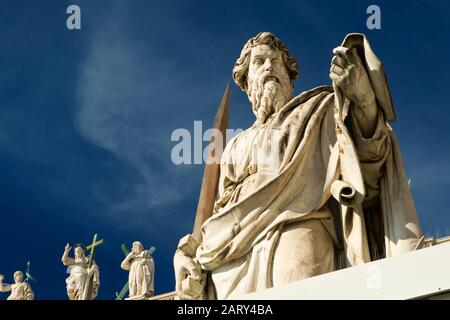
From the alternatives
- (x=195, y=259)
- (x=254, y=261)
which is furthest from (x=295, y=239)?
(x=195, y=259)

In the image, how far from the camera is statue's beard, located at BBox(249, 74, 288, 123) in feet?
30.3

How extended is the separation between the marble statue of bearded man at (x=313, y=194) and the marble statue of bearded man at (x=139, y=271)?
47.9 feet

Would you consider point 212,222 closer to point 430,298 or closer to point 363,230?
point 363,230

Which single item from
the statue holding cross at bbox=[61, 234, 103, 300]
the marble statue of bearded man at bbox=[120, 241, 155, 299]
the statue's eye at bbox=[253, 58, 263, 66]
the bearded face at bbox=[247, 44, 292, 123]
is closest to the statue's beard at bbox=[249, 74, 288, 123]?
the bearded face at bbox=[247, 44, 292, 123]

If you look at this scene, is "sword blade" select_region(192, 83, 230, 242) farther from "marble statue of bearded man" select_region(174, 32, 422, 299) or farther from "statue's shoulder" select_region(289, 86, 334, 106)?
"statue's shoulder" select_region(289, 86, 334, 106)

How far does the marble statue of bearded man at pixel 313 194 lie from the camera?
7.68 metres

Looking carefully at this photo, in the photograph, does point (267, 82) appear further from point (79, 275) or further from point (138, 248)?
point (79, 275)

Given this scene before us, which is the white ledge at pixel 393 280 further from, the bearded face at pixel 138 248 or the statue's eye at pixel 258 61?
the bearded face at pixel 138 248

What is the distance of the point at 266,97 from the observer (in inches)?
364

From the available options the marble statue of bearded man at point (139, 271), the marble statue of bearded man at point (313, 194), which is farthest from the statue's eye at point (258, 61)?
the marble statue of bearded man at point (139, 271)

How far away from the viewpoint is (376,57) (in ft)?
25.0

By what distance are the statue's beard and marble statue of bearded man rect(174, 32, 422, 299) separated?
0.03 m

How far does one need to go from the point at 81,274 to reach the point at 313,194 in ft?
58.9

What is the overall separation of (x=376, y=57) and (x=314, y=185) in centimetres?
130
